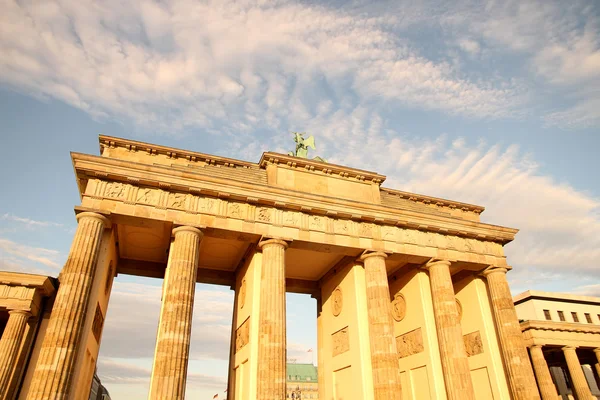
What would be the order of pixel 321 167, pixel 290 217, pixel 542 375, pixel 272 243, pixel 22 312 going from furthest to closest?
pixel 542 375 < pixel 321 167 < pixel 290 217 < pixel 272 243 < pixel 22 312

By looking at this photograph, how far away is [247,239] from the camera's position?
17547 millimetres

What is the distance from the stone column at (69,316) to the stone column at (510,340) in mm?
18780

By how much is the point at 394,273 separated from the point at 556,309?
26067mm

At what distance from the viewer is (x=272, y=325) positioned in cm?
1558

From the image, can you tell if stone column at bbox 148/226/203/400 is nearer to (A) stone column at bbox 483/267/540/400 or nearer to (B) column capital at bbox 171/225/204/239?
(B) column capital at bbox 171/225/204/239

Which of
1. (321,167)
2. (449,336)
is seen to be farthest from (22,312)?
(449,336)

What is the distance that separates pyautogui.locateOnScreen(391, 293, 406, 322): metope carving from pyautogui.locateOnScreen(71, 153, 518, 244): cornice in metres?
4.60

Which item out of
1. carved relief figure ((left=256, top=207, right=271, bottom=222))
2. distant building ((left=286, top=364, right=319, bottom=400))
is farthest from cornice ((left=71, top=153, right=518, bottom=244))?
distant building ((left=286, top=364, right=319, bottom=400))

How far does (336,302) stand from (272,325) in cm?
674

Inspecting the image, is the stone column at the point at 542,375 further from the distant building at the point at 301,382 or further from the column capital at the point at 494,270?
the distant building at the point at 301,382

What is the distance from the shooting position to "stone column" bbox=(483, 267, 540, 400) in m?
18.3

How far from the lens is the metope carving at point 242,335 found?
17500 mm

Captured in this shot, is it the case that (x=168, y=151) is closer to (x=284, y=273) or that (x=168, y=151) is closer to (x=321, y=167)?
(x=321, y=167)

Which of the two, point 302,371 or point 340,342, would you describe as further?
point 302,371
